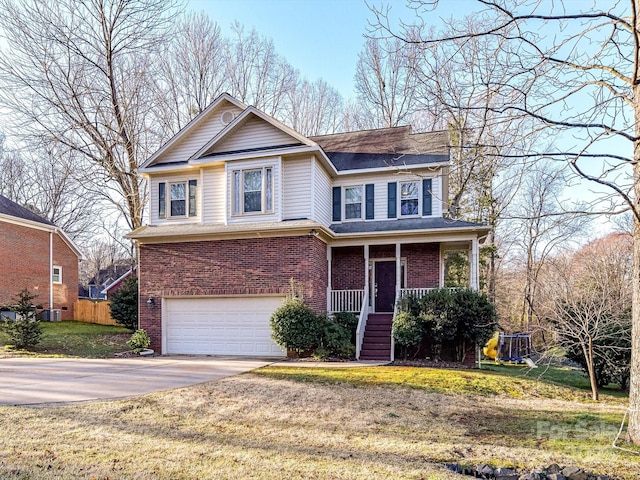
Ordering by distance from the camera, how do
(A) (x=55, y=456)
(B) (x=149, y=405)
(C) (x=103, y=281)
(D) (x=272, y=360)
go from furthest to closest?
1. (C) (x=103, y=281)
2. (D) (x=272, y=360)
3. (B) (x=149, y=405)
4. (A) (x=55, y=456)

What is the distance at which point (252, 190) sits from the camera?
13914 millimetres

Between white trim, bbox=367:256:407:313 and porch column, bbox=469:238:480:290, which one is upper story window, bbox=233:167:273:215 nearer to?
white trim, bbox=367:256:407:313

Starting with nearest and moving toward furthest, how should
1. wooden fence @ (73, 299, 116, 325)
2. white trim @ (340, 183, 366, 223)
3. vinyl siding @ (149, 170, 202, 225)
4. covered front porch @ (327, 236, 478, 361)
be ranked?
covered front porch @ (327, 236, 478, 361) < vinyl siding @ (149, 170, 202, 225) < white trim @ (340, 183, 366, 223) < wooden fence @ (73, 299, 116, 325)

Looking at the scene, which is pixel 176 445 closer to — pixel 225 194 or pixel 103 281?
pixel 225 194

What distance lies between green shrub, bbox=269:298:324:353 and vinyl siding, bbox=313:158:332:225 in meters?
3.08

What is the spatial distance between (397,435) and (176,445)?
2.78 meters

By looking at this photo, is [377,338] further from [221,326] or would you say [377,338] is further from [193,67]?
[193,67]

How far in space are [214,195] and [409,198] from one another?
6875mm

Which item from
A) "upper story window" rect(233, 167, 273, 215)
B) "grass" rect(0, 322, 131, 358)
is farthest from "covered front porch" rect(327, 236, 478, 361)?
"grass" rect(0, 322, 131, 358)

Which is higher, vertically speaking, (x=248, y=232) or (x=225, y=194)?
(x=225, y=194)

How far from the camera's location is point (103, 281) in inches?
1794

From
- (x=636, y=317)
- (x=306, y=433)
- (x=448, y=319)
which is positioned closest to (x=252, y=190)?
(x=448, y=319)

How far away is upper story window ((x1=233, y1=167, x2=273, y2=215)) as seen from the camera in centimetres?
1368

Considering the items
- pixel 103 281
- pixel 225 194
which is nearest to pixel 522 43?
pixel 225 194
